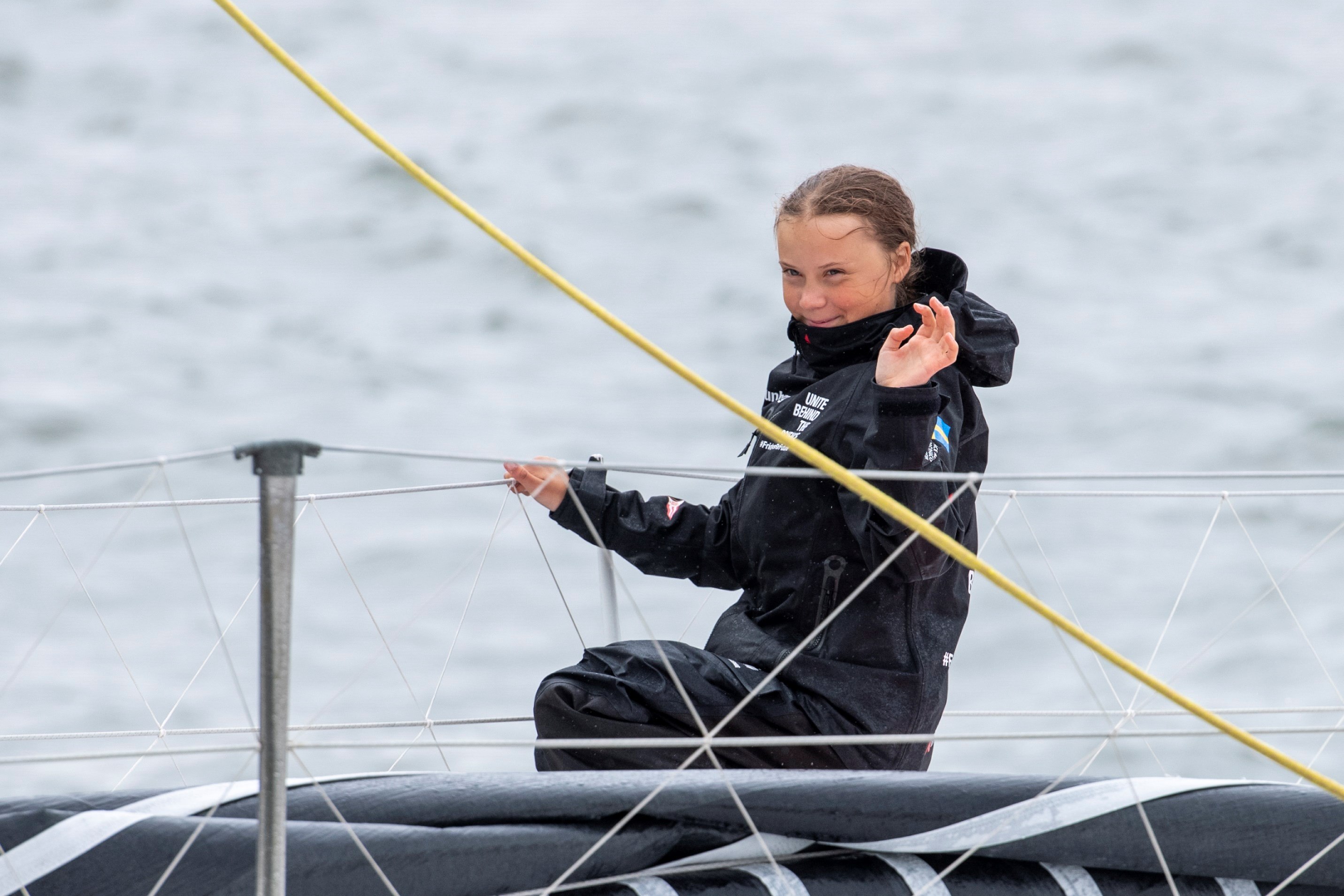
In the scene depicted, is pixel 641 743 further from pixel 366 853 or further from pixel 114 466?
pixel 114 466

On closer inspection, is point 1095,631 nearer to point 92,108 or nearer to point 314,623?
point 314,623

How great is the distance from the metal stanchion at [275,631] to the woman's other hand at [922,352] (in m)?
0.42

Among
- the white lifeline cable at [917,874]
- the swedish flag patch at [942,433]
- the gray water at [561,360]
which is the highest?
the gray water at [561,360]

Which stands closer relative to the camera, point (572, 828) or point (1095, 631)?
point (572, 828)

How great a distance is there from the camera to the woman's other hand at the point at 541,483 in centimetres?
131

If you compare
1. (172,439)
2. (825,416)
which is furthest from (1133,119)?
(825,416)

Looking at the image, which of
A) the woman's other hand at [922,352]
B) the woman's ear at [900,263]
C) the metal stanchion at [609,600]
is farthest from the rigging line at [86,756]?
the woman's ear at [900,263]

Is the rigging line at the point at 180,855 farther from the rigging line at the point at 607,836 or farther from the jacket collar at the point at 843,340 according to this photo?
the jacket collar at the point at 843,340

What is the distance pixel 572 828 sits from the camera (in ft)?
3.51

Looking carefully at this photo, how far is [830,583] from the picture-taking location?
3.94 ft

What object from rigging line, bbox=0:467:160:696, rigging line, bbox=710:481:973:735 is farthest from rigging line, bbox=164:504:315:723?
rigging line, bbox=710:481:973:735

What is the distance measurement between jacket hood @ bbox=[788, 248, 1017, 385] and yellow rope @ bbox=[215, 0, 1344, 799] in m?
0.24

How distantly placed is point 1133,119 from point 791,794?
7088mm

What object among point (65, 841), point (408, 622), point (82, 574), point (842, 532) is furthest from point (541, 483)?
point (82, 574)
